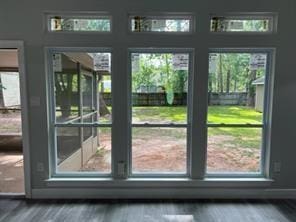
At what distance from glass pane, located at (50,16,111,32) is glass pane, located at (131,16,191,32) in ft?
1.18

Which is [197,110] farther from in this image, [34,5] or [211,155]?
[34,5]

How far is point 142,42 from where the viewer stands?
10.6ft

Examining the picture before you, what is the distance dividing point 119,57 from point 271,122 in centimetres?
224

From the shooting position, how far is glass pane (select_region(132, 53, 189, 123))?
3.38 metres

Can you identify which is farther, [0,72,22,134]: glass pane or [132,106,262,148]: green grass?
[0,72,22,134]: glass pane

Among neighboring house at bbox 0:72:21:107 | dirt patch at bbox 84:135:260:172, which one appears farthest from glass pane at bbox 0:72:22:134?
dirt patch at bbox 84:135:260:172

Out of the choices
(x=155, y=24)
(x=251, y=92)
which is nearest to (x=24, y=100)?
(x=155, y=24)

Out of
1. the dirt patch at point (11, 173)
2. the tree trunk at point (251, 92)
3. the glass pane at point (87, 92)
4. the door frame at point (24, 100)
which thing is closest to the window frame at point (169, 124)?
the glass pane at point (87, 92)

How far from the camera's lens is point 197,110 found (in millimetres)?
3346

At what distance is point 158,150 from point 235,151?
1.12 meters

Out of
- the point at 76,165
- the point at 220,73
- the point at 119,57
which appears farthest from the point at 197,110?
the point at 76,165

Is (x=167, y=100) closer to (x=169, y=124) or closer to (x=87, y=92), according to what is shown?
(x=169, y=124)

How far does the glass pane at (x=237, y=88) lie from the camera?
3375 millimetres

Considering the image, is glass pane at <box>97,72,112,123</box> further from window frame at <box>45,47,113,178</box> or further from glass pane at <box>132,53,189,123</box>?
glass pane at <box>132,53,189,123</box>
